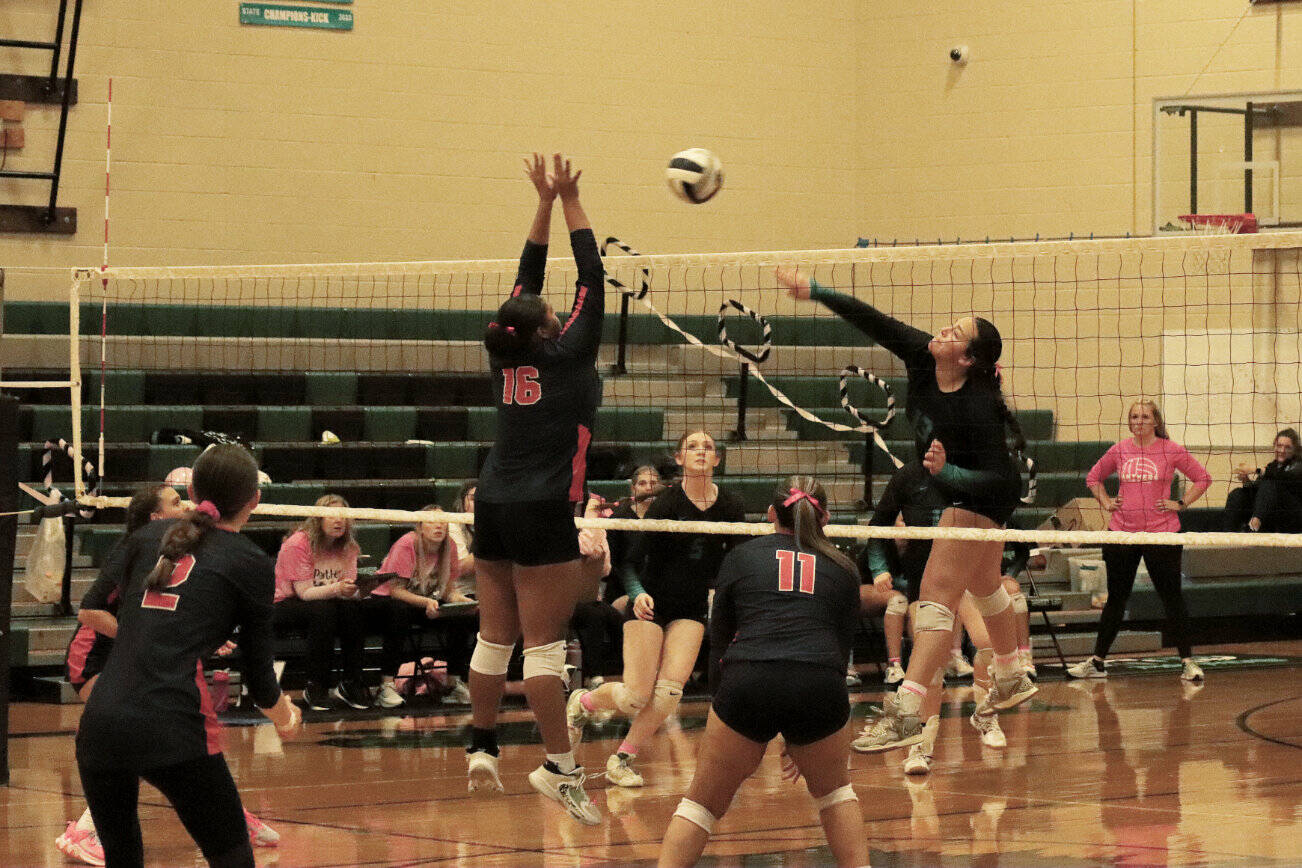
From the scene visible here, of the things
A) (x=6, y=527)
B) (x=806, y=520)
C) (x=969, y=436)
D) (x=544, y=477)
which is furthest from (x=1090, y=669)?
(x=6, y=527)

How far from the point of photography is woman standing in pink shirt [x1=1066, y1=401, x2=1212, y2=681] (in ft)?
36.6

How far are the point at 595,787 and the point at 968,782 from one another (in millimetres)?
1610

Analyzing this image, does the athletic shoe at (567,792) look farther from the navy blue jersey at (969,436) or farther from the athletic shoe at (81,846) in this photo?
the navy blue jersey at (969,436)

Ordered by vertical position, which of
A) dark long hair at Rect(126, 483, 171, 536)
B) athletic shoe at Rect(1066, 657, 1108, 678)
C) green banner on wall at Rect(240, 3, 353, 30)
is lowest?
athletic shoe at Rect(1066, 657, 1108, 678)

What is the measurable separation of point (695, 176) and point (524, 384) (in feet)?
4.79

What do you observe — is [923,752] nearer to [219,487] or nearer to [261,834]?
[261,834]

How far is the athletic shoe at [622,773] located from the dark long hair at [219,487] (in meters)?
3.25

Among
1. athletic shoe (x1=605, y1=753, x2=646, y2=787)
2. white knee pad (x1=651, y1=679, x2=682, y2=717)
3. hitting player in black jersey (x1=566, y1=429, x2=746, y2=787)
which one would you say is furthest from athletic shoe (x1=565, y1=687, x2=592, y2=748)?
white knee pad (x1=651, y1=679, x2=682, y2=717)

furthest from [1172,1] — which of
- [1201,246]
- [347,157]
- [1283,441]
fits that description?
[1201,246]

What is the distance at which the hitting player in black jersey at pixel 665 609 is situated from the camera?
7352 millimetres

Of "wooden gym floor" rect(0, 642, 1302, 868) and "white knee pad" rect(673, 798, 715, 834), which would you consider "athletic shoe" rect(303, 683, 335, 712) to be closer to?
"wooden gym floor" rect(0, 642, 1302, 868)

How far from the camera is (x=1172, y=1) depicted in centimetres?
1466

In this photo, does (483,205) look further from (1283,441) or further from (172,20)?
(1283,441)

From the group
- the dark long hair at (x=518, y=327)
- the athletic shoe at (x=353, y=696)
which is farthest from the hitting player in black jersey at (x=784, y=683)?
the athletic shoe at (x=353, y=696)
